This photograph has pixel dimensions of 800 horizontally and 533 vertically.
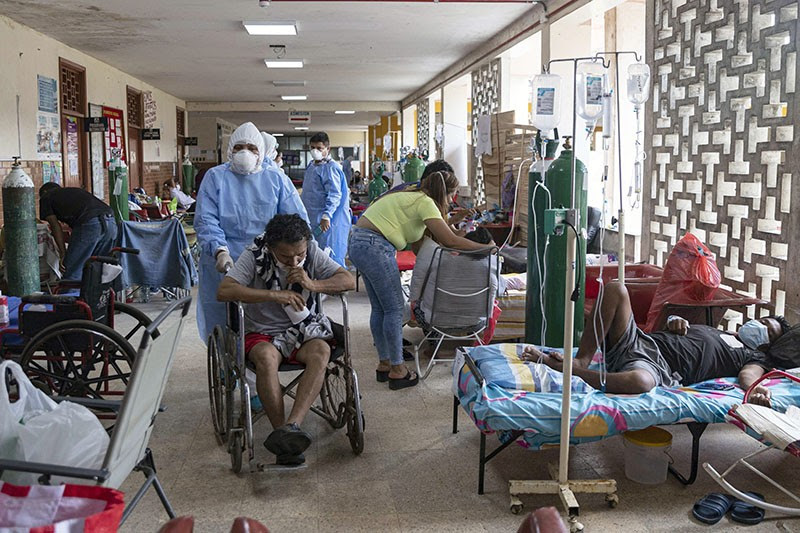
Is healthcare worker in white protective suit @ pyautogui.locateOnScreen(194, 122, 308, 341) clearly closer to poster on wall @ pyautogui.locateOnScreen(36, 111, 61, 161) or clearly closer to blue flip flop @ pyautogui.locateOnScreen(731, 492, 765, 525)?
blue flip flop @ pyautogui.locateOnScreen(731, 492, 765, 525)

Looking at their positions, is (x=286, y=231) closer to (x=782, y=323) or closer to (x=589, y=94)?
(x=589, y=94)

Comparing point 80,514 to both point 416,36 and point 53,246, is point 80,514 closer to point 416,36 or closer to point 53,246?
point 53,246

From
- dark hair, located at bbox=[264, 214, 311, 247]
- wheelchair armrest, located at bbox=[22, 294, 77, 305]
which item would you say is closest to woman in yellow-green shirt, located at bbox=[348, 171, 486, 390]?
dark hair, located at bbox=[264, 214, 311, 247]

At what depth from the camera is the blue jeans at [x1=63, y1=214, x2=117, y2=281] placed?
6.00 metres

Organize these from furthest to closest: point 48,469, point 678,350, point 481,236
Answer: point 481,236 → point 678,350 → point 48,469

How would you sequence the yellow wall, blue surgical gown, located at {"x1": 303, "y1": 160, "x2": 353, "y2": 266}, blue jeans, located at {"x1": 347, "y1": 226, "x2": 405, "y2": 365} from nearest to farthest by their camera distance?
blue jeans, located at {"x1": 347, "y1": 226, "x2": 405, "y2": 365} → blue surgical gown, located at {"x1": 303, "y1": 160, "x2": 353, "y2": 266} → the yellow wall

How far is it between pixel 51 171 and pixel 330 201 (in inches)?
153

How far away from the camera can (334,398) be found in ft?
14.4

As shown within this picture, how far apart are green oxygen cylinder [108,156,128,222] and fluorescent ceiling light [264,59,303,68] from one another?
4.19 m

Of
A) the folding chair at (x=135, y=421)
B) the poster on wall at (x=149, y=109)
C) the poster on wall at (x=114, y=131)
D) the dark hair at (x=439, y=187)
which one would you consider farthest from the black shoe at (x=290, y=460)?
the poster on wall at (x=149, y=109)

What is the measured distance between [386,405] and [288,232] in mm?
1341

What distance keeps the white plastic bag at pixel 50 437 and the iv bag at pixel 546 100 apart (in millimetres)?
2276

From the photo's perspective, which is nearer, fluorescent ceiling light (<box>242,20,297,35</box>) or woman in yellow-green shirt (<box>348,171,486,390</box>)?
woman in yellow-green shirt (<box>348,171,486,390</box>)

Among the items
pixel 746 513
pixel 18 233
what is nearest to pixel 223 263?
pixel 18 233
